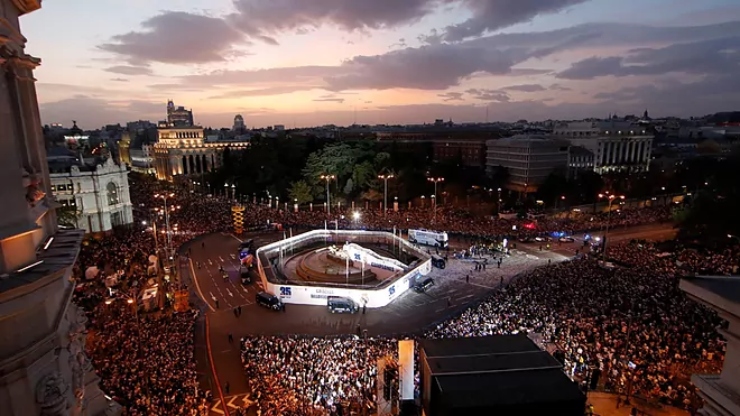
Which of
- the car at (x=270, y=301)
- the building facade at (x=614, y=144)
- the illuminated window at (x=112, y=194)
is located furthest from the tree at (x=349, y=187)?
the building facade at (x=614, y=144)

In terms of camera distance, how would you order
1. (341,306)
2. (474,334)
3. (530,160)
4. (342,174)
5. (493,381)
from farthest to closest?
(530,160) → (342,174) → (341,306) → (474,334) → (493,381)

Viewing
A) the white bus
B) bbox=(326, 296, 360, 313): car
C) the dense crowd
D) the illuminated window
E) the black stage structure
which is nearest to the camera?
the black stage structure

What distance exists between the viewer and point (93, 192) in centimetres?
4084

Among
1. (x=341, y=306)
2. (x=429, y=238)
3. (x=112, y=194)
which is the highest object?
(x=112, y=194)

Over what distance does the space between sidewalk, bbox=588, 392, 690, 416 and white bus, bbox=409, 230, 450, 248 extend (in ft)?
66.4

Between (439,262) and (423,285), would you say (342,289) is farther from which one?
(439,262)

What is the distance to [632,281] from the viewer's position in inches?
834

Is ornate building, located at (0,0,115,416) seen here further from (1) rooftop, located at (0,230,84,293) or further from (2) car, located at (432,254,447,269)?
(2) car, located at (432,254,447,269)

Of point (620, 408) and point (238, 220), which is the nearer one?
point (620, 408)

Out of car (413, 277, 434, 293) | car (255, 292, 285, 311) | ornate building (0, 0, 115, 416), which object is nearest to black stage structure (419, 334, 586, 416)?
ornate building (0, 0, 115, 416)

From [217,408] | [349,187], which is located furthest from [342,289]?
[349,187]

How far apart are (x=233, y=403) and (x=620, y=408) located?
12568mm

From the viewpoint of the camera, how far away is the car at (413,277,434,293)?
81.2 ft

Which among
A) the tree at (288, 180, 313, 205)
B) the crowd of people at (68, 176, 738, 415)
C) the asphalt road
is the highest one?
the tree at (288, 180, 313, 205)
